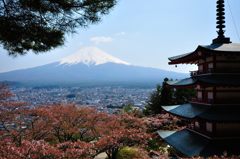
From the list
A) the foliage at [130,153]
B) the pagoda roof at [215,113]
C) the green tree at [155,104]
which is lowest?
the foliage at [130,153]

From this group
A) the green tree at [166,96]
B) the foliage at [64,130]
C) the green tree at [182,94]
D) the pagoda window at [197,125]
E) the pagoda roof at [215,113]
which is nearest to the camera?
the pagoda roof at [215,113]

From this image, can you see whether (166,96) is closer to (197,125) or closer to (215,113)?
(197,125)

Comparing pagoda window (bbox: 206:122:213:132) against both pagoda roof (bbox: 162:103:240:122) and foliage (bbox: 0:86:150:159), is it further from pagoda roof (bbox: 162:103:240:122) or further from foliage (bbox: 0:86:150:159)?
foliage (bbox: 0:86:150:159)

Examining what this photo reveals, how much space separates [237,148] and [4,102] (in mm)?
12297

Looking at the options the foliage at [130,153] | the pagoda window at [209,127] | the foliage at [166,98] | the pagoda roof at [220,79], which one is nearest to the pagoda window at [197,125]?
the pagoda window at [209,127]

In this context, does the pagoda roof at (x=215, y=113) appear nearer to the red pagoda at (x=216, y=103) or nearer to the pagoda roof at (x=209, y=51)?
the red pagoda at (x=216, y=103)

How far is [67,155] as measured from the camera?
42.3 ft

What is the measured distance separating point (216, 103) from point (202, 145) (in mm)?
1817

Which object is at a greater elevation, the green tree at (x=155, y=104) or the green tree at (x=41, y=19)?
the green tree at (x=41, y=19)

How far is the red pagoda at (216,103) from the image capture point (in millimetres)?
12484

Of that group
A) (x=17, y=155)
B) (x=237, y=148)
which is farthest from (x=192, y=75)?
(x=17, y=155)

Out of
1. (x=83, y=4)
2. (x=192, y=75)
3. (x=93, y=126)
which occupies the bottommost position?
(x=93, y=126)


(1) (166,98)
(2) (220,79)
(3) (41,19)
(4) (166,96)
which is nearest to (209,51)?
(2) (220,79)

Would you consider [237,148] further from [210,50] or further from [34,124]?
[34,124]
